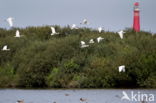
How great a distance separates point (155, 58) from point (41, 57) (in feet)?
19.9

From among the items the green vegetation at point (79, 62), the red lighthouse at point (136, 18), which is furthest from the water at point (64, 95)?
the red lighthouse at point (136, 18)

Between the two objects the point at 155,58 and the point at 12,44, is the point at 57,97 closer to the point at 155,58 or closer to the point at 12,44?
the point at 155,58

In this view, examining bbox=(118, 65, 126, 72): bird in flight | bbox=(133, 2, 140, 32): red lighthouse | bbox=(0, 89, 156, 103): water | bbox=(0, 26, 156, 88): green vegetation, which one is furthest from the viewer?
bbox=(133, 2, 140, 32): red lighthouse

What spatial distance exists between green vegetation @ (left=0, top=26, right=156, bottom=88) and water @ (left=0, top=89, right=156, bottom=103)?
205 cm

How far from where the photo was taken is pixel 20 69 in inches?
2397

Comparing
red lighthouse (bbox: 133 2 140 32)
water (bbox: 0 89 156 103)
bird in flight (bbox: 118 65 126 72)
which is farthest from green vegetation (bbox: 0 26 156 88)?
red lighthouse (bbox: 133 2 140 32)

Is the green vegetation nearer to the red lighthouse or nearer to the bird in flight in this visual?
the bird in flight

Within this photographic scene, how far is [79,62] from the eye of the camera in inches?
2373

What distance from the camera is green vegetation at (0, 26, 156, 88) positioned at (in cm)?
5744

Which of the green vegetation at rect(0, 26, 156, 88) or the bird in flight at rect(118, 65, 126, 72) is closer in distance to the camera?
the bird in flight at rect(118, 65, 126, 72)

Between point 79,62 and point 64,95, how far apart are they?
A: 24.7 ft

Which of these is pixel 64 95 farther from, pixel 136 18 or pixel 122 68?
pixel 136 18

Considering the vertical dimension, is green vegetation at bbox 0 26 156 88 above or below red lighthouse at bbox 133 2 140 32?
below

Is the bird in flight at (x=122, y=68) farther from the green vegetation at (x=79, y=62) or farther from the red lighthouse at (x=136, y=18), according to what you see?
the red lighthouse at (x=136, y=18)
